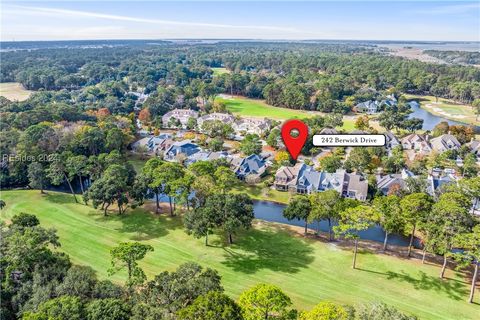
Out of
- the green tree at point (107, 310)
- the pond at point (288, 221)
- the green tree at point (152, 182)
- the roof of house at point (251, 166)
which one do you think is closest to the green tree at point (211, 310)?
the green tree at point (107, 310)

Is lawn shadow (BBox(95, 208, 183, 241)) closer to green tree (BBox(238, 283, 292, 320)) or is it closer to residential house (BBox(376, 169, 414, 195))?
green tree (BBox(238, 283, 292, 320))

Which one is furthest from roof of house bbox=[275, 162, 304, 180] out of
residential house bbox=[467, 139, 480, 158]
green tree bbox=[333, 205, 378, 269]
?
residential house bbox=[467, 139, 480, 158]

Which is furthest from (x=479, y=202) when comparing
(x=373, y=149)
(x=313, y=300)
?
(x=313, y=300)

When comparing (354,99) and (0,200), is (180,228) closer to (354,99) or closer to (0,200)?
(0,200)

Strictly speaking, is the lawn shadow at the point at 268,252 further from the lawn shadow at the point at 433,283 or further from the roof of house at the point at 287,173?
the roof of house at the point at 287,173

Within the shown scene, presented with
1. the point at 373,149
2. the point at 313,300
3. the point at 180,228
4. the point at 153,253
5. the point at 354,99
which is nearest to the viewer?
the point at 313,300

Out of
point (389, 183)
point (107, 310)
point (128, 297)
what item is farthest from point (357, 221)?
point (107, 310)
